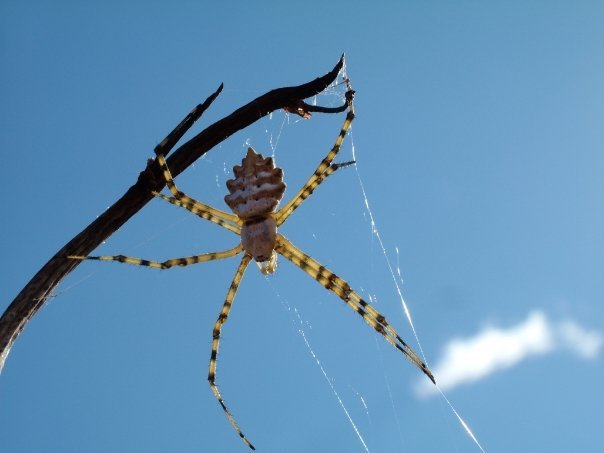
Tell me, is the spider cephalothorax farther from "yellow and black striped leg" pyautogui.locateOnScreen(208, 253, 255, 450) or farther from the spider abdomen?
"yellow and black striped leg" pyautogui.locateOnScreen(208, 253, 255, 450)

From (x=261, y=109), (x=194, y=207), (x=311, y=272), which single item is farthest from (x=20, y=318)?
(x=311, y=272)

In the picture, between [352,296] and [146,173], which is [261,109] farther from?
[352,296]

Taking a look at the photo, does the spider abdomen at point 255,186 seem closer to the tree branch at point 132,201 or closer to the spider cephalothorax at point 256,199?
the spider cephalothorax at point 256,199

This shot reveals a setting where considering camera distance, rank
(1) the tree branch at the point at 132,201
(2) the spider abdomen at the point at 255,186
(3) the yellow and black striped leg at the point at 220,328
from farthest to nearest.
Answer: (3) the yellow and black striped leg at the point at 220,328 < (2) the spider abdomen at the point at 255,186 < (1) the tree branch at the point at 132,201

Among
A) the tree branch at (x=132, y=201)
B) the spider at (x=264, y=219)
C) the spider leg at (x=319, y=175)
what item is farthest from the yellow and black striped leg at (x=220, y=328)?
the tree branch at (x=132, y=201)

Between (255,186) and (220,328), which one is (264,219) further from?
(220,328)

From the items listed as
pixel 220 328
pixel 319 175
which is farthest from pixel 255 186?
pixel 220 328

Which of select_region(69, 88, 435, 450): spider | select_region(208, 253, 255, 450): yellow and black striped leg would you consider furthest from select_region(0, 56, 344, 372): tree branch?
select_region(208, 253, 255, 450): yellow and black striped leg
